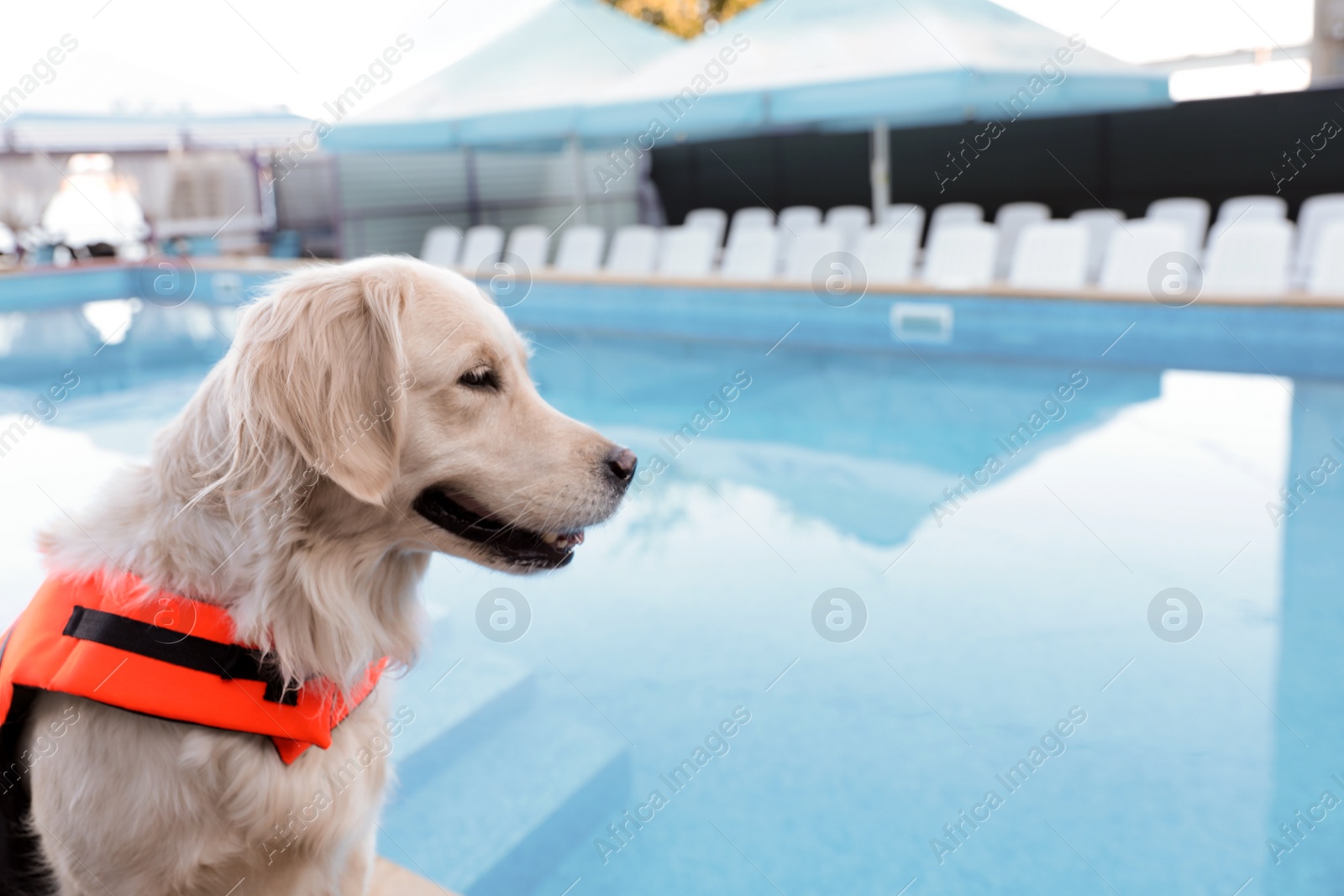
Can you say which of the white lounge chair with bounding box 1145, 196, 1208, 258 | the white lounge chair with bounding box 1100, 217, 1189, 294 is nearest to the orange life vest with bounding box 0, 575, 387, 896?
the white lounge chair with bounding box 1100, 217, 1189, 294

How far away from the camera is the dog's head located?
136 centimetres

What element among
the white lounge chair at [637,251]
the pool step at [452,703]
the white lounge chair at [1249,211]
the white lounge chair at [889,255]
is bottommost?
the white lounge chair at [637,251]

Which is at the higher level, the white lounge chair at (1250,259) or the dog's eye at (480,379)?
the dog's eye at (480,379)

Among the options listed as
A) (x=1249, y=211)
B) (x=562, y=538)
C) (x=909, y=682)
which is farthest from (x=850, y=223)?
(x=562, y=538)

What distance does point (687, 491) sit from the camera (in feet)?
18.2

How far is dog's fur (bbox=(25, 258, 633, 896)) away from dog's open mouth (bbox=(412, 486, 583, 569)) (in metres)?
0.02

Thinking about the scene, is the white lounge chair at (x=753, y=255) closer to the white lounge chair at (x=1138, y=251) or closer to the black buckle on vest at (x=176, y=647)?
the white lounge chair at (x=1138, y=251)


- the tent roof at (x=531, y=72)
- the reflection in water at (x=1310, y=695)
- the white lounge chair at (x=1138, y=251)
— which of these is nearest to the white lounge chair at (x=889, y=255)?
the white lounge chair at (x=1138, y=251)

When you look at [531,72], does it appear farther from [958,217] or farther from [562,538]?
[562,538]

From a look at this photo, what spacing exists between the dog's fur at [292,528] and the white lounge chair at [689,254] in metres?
10.2

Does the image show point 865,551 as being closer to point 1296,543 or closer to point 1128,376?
point 1296,543

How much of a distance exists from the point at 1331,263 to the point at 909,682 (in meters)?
6.80

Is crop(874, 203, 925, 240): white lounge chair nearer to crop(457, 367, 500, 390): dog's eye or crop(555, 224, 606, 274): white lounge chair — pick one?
crop(555, 224, 606, 274): white lounge chair

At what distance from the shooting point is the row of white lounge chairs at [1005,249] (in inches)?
328
